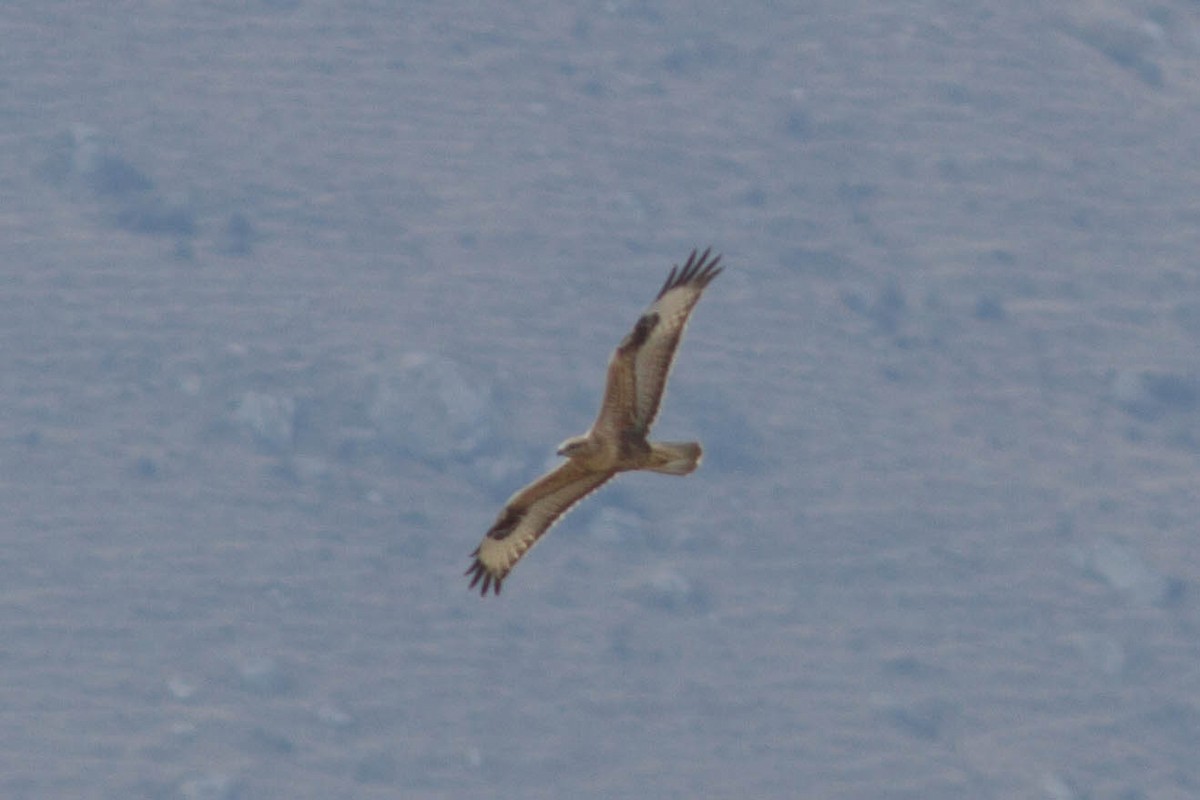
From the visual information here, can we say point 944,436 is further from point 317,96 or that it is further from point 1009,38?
point 317,96

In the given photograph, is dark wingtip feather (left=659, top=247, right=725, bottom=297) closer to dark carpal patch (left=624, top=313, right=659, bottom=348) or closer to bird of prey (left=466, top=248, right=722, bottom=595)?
bird of prey (left=466, top=248, right=722, bottom=595)

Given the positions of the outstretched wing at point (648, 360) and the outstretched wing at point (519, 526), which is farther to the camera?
the outstretched wing at point (519, 526)

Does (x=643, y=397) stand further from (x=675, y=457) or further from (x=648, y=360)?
(x=675, y=457)

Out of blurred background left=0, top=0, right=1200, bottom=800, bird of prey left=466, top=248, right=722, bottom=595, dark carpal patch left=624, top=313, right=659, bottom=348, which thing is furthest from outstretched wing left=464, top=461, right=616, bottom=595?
blurred background left=0, top=0, right=1200, bottom=800

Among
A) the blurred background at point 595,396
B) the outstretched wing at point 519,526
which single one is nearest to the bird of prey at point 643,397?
the outstretched wing at point 519,526

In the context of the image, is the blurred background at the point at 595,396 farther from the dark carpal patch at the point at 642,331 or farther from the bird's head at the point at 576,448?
the dark carpal patch at the point at 642,331

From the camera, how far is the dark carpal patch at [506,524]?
19.6 m

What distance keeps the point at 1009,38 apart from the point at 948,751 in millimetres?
61645

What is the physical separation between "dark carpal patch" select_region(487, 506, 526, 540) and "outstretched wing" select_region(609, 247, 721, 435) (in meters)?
2.02

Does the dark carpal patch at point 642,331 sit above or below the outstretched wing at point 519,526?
above

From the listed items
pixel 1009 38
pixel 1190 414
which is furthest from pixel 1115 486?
pixel 1009 38

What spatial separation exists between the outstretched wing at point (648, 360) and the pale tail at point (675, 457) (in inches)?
6.5

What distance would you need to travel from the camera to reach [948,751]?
451 ft

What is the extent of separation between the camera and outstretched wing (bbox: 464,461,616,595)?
62.5 ft
